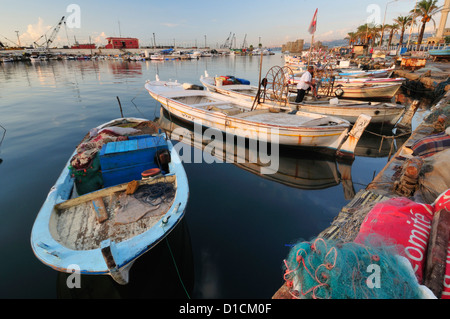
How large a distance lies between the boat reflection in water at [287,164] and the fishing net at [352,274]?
20.1 ft

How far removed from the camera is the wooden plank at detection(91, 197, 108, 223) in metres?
4.89

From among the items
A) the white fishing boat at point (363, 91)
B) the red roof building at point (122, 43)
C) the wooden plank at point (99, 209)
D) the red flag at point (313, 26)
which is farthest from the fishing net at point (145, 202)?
the red roof building at point (122, 43)

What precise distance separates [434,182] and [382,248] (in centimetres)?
352

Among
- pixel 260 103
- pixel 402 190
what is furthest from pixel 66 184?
pixel 260 103

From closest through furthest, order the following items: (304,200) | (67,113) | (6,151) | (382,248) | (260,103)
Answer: (382,248) → (304,200) → (6,151) → (260,103) → (67,113)

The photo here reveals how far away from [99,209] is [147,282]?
6.73 feet

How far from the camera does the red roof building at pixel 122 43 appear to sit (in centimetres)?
11212

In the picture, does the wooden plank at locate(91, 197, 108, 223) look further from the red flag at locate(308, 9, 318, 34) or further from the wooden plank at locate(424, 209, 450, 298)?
the red flag at locate(308, 9, 318, 34)

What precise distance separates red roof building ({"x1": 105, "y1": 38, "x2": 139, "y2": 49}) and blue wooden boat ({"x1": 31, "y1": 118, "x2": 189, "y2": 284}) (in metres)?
132

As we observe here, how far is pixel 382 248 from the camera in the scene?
8.04ft

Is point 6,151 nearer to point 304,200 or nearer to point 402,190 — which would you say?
point 304,200

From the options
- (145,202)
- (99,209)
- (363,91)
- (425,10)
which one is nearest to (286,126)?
(145,202)

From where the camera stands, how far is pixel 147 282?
4652 millimetres

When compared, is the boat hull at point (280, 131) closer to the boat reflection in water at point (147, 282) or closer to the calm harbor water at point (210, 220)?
the calm harbor water at point (210, 220)
